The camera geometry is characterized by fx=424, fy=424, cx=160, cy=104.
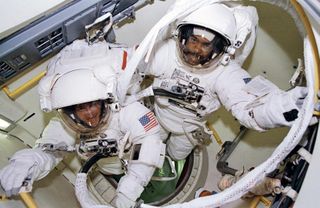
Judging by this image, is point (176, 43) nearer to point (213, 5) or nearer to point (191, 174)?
point (213, 5)

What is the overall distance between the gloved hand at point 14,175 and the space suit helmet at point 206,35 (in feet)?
2.65

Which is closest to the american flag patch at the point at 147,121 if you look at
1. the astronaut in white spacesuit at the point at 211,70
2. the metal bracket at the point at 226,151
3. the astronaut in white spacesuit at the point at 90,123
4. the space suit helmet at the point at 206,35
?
the astronaut in white spacesuit at the point at 90,123

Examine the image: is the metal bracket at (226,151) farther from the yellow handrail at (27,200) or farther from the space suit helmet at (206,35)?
the yellow handrail at (27,200)

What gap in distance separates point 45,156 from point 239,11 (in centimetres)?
106

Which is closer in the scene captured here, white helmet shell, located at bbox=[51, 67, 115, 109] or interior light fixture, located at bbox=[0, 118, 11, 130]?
white helmet shell, located at bbox=[51, 67, 115, 109]

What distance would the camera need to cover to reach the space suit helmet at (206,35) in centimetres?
176

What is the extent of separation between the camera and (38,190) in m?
1.76

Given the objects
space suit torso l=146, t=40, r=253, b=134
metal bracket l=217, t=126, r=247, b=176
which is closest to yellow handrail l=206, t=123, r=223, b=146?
metal bracket l=217, t=126, r=247, b=176

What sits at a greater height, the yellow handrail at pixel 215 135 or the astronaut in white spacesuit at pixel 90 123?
the astronaut in white spacesuit at pixel 90 123

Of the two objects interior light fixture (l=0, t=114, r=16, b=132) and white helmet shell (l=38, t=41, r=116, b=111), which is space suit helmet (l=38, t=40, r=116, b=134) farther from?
interior light fixture (l=0, t=114, r=16, b=132)

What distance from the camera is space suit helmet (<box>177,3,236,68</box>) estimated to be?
5.79 feet

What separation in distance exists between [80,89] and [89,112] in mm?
131

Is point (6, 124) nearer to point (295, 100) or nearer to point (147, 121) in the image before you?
point (147, 121)

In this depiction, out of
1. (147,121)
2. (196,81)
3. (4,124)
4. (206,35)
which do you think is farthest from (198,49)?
(4,124)
